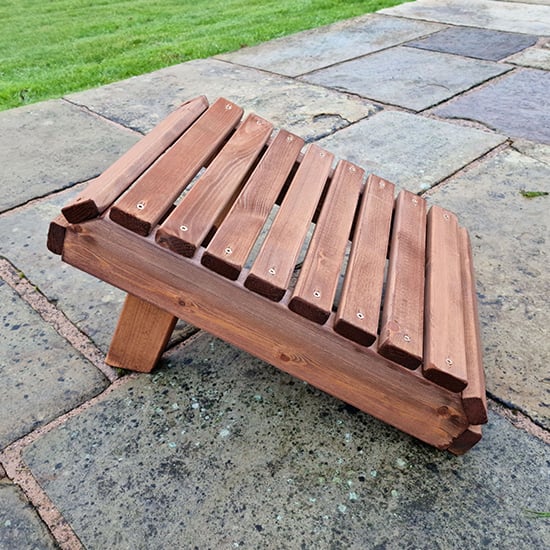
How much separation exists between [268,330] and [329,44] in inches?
172

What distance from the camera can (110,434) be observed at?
1.67m

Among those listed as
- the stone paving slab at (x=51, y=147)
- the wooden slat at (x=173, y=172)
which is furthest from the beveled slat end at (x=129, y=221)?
the stone paving slab at (x=51, y=147)

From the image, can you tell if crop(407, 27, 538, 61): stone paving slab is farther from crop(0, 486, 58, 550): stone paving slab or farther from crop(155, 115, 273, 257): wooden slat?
crop(0, 486, 58, 550): stone paving slab

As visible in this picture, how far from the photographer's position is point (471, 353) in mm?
1633

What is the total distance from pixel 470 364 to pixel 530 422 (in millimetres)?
326

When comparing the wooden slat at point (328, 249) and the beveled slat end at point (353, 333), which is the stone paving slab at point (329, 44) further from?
the beveled slat end at point (353, 333)

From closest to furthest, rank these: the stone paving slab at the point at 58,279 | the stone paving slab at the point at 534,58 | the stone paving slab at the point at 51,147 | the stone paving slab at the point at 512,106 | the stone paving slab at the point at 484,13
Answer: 1. the stone paving slab at the point at 58,279
2. the stone paving slab at the point at 51,147
3. the stone paving slab at the point at 512,106
4. the stone paving slab at the point at 534,58
5. the stone paving slab at the point at 484,13

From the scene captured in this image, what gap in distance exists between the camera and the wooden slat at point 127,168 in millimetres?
1505

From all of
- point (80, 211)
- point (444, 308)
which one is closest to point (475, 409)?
point (444, 308)

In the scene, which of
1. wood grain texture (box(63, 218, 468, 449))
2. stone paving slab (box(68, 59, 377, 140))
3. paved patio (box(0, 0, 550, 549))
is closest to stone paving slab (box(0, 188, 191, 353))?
paved patio (box(0, 0, 550, 549))

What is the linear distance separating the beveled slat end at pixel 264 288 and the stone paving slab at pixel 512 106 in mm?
2567

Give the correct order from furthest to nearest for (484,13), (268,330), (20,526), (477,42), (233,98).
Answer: (484,13)
(477,42)
(233,98)
(268,330)
(20,526)

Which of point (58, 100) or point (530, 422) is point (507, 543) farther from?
point (58, 100)

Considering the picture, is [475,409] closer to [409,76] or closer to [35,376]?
[35,376]
